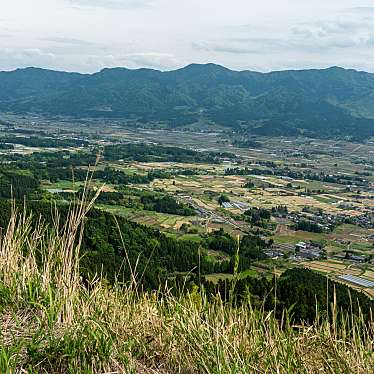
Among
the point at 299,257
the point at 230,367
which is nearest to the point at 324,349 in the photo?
the point at 230,367

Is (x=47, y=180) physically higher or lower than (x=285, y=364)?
lower

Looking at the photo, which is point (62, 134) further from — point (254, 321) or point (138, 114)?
point (254, 321)

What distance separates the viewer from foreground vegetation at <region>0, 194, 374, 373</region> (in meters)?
2.44

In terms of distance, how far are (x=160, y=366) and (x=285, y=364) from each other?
617mm

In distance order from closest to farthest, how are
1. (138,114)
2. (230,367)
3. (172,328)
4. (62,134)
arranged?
(230,367), (172,328), (62,134), (138,114)

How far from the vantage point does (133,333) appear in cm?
289

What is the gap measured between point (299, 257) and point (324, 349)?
33.8 m

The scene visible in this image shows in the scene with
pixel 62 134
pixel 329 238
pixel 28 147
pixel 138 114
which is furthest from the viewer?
pixel 138 114

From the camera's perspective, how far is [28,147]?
9038cm

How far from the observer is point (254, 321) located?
3.03 metres

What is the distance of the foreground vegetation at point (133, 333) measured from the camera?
96.0 inches

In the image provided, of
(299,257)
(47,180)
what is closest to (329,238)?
(299,257)

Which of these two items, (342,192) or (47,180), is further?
(342,192)

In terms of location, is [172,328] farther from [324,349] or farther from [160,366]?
[324,349]
